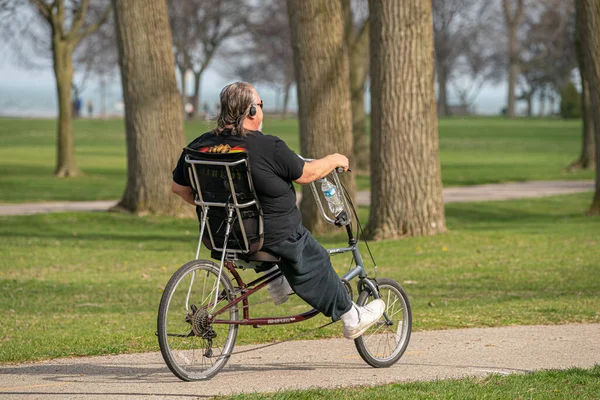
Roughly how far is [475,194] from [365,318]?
55.4ft

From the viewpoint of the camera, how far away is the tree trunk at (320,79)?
1588cm

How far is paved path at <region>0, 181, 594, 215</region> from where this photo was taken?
20.4 meters

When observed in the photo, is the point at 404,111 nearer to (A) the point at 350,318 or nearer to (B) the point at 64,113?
(A) the point at 350,318

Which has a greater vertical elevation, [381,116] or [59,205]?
[381,116]

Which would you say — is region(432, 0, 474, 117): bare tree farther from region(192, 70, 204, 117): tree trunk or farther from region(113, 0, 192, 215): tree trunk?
region(113, 0, 192, 215): tree trunk

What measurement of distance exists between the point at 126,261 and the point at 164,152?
192 inches

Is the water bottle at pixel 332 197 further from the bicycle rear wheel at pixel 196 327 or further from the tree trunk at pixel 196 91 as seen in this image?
A: the tree trunk at pixel 196 91

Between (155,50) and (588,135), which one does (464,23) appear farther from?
(155,50)

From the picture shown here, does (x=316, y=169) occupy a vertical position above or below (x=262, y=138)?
below

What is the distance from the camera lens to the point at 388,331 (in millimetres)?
6594

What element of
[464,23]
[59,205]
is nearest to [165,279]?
[59,205]

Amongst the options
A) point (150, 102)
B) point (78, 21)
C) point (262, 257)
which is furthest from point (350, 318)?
point (78, 21)

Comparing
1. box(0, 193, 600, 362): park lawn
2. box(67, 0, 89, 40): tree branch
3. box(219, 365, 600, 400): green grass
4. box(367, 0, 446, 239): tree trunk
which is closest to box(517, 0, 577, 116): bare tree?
box(67, 0, 89, 40): tree branch

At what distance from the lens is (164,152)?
60.8 feet
